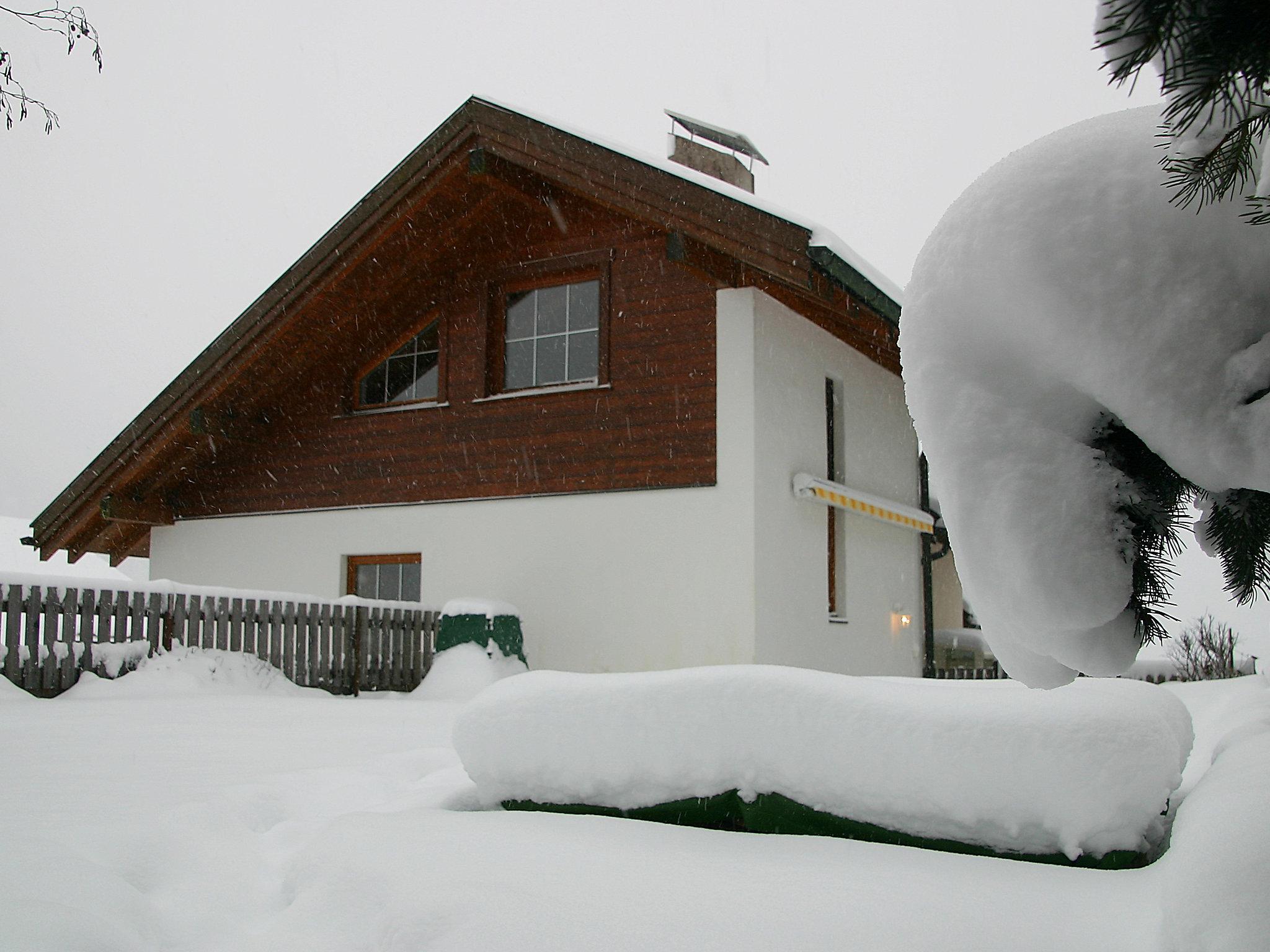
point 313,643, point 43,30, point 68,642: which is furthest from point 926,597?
point 43,30

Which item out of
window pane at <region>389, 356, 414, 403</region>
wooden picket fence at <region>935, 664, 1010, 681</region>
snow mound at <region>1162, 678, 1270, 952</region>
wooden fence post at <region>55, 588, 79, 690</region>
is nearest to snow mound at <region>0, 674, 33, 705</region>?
wooden fence post at <region>55, 588, 79, 690</region>

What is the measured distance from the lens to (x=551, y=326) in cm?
1134

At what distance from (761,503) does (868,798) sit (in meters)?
7.06

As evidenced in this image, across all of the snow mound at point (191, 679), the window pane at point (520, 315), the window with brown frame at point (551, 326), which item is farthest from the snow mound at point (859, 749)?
the window pane at point (520, 315)

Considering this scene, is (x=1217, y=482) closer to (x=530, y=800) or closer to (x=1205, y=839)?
(x=1205, y=839)

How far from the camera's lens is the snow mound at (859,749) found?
105 inches

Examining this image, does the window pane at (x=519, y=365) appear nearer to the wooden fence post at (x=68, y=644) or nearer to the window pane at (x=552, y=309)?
the window pane at (x=552, y=309)

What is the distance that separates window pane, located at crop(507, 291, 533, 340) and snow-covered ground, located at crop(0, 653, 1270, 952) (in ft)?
26.6

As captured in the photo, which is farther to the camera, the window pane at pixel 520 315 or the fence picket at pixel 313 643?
the window pane at pixel 520 315

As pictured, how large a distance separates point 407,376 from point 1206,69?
1177 cm

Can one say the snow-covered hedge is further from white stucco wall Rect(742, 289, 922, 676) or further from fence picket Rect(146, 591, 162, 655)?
fence picket Rect(146, 591, 162, 655)

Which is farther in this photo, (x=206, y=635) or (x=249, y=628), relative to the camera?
(x=249, y=628)

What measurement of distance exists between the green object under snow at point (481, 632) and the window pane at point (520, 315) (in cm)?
329

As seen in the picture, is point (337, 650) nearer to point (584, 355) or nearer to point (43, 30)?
point (584, 355)
